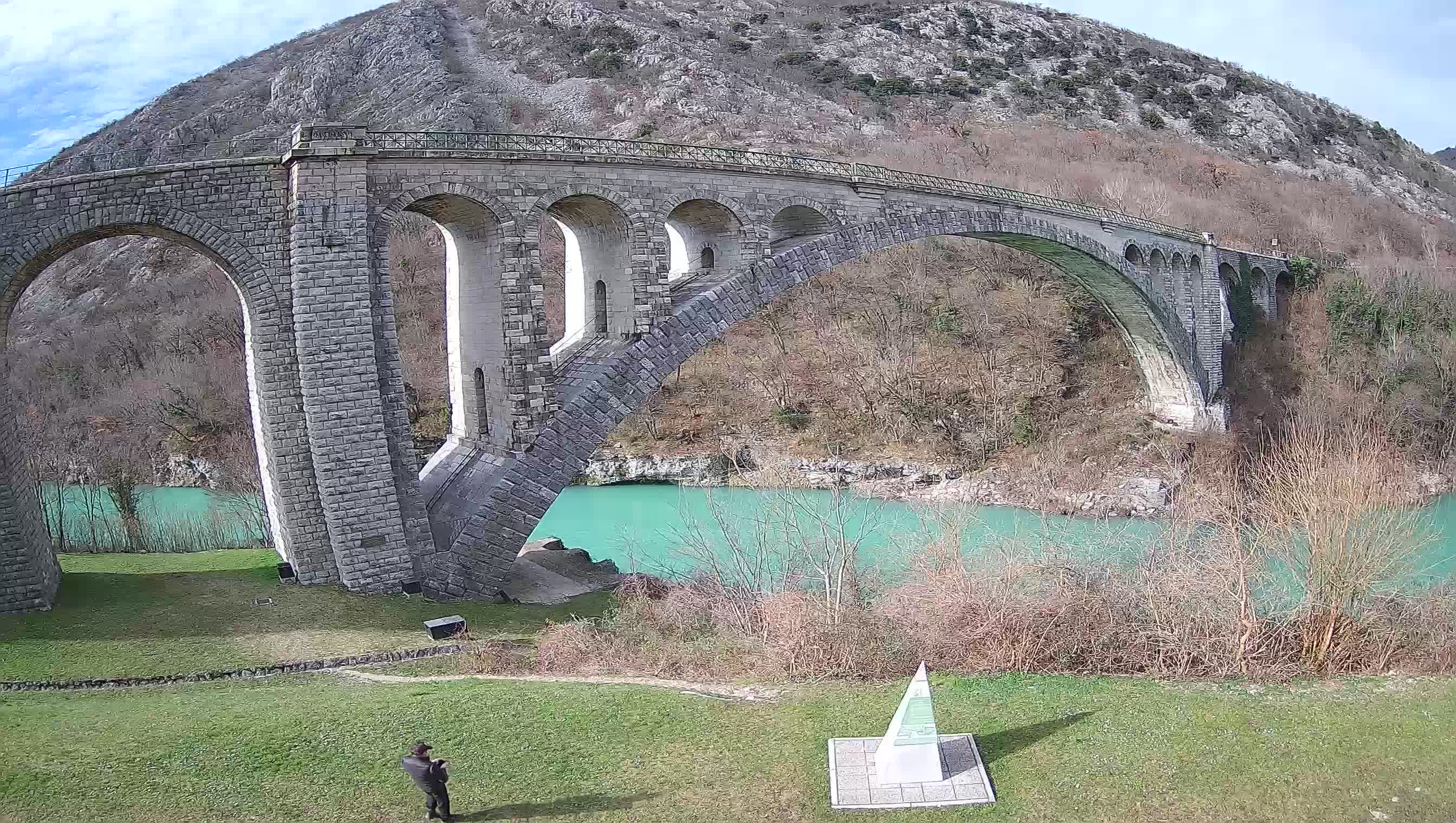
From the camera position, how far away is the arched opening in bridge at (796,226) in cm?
2345

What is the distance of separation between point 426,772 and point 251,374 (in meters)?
11.8

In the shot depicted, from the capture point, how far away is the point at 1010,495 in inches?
1401

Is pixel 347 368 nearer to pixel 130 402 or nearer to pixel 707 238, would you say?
pixel 707 238

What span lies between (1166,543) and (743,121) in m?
51.5

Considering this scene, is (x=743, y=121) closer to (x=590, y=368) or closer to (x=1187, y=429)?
(x=1187, y=429)

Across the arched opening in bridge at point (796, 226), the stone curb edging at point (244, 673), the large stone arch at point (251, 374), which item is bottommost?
the stone curb edging at point (244, 673)

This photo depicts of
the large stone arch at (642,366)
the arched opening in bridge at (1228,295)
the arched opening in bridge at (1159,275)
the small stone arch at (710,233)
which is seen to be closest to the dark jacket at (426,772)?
the large stone arch at (642,366)

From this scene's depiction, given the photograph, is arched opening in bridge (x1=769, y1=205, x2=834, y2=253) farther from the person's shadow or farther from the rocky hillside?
the rocky hillside

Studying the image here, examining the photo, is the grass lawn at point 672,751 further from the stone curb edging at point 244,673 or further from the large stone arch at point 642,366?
the large stone arch at point 642,366

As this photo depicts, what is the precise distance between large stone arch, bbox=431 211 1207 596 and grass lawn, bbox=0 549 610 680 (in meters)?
1.20

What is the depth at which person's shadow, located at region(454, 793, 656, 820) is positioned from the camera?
364 inches

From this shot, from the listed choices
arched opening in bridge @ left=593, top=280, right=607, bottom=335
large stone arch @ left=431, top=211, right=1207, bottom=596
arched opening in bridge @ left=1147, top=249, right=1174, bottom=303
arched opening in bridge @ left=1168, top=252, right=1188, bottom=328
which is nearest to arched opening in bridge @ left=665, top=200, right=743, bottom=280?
large stone arch @ left=431, top=211, right=1207, bottom=596

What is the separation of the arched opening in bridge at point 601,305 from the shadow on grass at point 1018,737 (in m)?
12.5

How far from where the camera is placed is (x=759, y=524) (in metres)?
18.3
